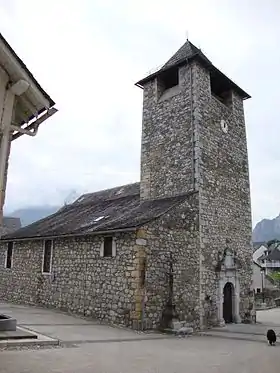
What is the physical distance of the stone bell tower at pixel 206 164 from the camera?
46.7ft

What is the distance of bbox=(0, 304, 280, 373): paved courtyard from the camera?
5.94 meters

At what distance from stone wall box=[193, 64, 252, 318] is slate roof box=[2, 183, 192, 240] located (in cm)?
156

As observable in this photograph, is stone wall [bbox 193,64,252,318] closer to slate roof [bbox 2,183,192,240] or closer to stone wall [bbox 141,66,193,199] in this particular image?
stone wall [bbox 141,66,193,199]

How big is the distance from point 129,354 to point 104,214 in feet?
29.6

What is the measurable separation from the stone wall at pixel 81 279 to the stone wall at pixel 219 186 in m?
3.27

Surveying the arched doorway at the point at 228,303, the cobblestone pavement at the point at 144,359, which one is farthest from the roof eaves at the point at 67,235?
the arched doorway at the point at 228,303

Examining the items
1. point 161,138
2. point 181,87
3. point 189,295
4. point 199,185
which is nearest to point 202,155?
point 199,185

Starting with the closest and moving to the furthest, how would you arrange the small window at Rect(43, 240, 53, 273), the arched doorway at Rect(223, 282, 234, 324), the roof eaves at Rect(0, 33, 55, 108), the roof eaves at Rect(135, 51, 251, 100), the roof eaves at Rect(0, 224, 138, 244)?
1. the roof eaves at Rect(0, 33, 55, 108)
2. the roof eaves at Rect(0, 224, 138, 244)
3. the arched doorway at Rect(223, 282, 234, 324)
4. the small window at Rect(43, 240, 53, 273)
5. the roof eaves at Rect(135, 51, 251, 100)

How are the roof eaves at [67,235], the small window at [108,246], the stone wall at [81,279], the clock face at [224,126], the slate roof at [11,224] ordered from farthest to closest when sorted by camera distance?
the slate roof at [11,224] → the clock face at [224,126] → the small window at [108,246] → the roof eaves at [67,235] → the stone wall at [81,279]

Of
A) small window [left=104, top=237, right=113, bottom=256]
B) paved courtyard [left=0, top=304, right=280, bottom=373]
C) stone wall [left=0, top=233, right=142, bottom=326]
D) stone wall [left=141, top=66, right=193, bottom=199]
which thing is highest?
stone wall [left=141, top=66, right=193, bottom=199]

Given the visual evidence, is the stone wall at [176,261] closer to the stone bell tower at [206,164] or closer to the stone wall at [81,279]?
the stone bell tower at [206,164]

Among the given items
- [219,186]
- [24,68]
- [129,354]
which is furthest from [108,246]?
[24,68]

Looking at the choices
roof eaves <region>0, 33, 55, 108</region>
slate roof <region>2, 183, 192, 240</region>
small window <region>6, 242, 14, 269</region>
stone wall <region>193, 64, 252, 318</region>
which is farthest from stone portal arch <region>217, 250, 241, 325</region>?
small window <region>6, 242, 14, 269</region>

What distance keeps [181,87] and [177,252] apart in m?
7.57
